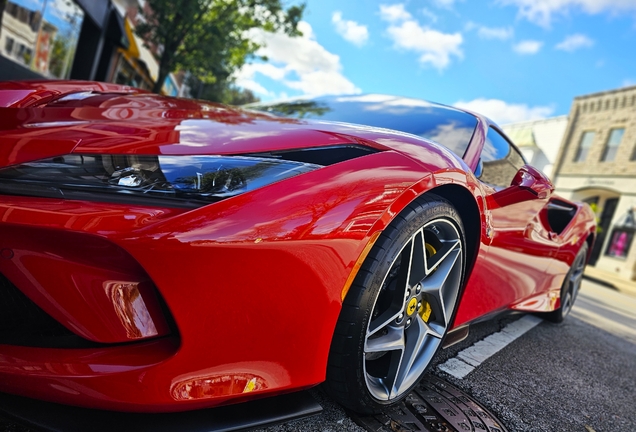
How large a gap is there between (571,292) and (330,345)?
351 cm

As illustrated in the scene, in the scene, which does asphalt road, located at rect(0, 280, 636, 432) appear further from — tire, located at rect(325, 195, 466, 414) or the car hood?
the car hood

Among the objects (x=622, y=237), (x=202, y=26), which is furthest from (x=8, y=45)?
(x=622, y=237)

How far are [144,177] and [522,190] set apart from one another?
1.55 metres

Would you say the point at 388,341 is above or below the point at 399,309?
below

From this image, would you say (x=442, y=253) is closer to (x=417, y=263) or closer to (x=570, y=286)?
(x=417, y=263)

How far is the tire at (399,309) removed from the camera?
47.6 inches

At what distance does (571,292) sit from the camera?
3904 millimetres

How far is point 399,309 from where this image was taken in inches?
57.6

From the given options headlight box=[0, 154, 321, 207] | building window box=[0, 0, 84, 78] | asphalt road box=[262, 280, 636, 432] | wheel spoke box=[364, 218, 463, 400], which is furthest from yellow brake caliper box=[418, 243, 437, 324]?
building window box=[0, 0, 84, 78]

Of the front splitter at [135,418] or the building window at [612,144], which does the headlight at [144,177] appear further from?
the building window at [612,144]

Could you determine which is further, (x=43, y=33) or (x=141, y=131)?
(x=43, y=33)

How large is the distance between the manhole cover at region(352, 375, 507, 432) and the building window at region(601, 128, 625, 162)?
70.4 ft

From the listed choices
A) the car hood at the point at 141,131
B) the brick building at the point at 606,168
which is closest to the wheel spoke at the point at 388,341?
the car hood at the point at 141,131

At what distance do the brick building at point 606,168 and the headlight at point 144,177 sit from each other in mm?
19935
